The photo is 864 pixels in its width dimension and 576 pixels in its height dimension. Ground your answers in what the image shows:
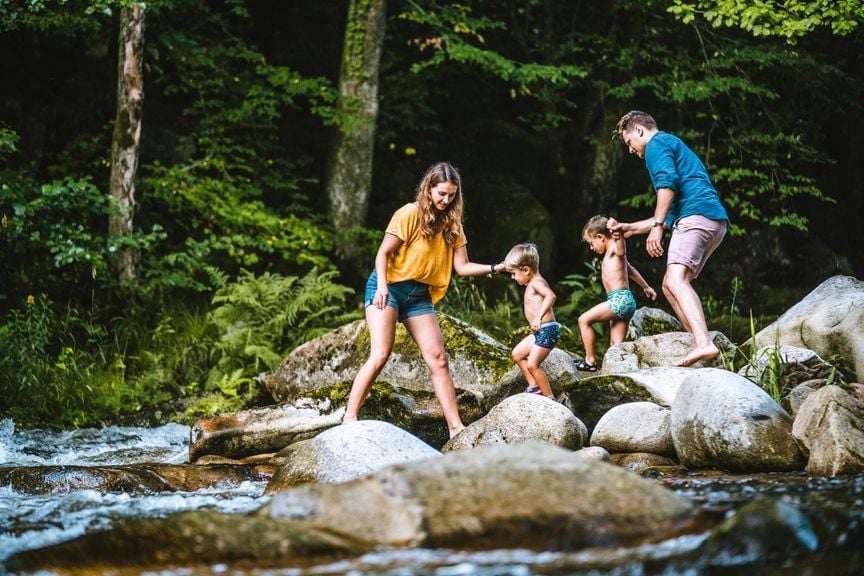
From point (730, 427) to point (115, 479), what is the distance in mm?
4117

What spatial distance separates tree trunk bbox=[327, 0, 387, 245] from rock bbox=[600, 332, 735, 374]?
19.9 feet

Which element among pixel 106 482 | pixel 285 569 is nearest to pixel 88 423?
pixel 106 482

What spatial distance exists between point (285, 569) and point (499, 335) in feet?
27.5

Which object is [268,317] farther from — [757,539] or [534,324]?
[757,539]

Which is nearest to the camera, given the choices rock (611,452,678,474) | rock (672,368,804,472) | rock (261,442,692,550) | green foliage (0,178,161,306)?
rock (261,442,692,550)

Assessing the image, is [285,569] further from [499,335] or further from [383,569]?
[499,335]

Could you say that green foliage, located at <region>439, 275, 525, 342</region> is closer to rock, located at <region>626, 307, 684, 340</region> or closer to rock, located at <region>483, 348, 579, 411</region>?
rock, located at <region>626, 307, 684, 340</region>

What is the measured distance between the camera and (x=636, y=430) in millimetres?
5910

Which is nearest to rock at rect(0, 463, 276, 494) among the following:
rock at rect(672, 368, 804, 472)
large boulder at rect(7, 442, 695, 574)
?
large boulder at rect(7, 442, 695, 574)

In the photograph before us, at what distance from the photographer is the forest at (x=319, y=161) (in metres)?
9.80

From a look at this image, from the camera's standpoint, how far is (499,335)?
11.3 meters

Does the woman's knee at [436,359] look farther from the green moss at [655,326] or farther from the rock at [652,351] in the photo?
the green moss at [655,326]

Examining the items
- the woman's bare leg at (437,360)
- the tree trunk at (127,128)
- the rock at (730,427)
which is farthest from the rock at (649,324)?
the tree trunk at (127,128)

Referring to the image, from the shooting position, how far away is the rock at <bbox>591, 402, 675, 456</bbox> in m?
5.81
